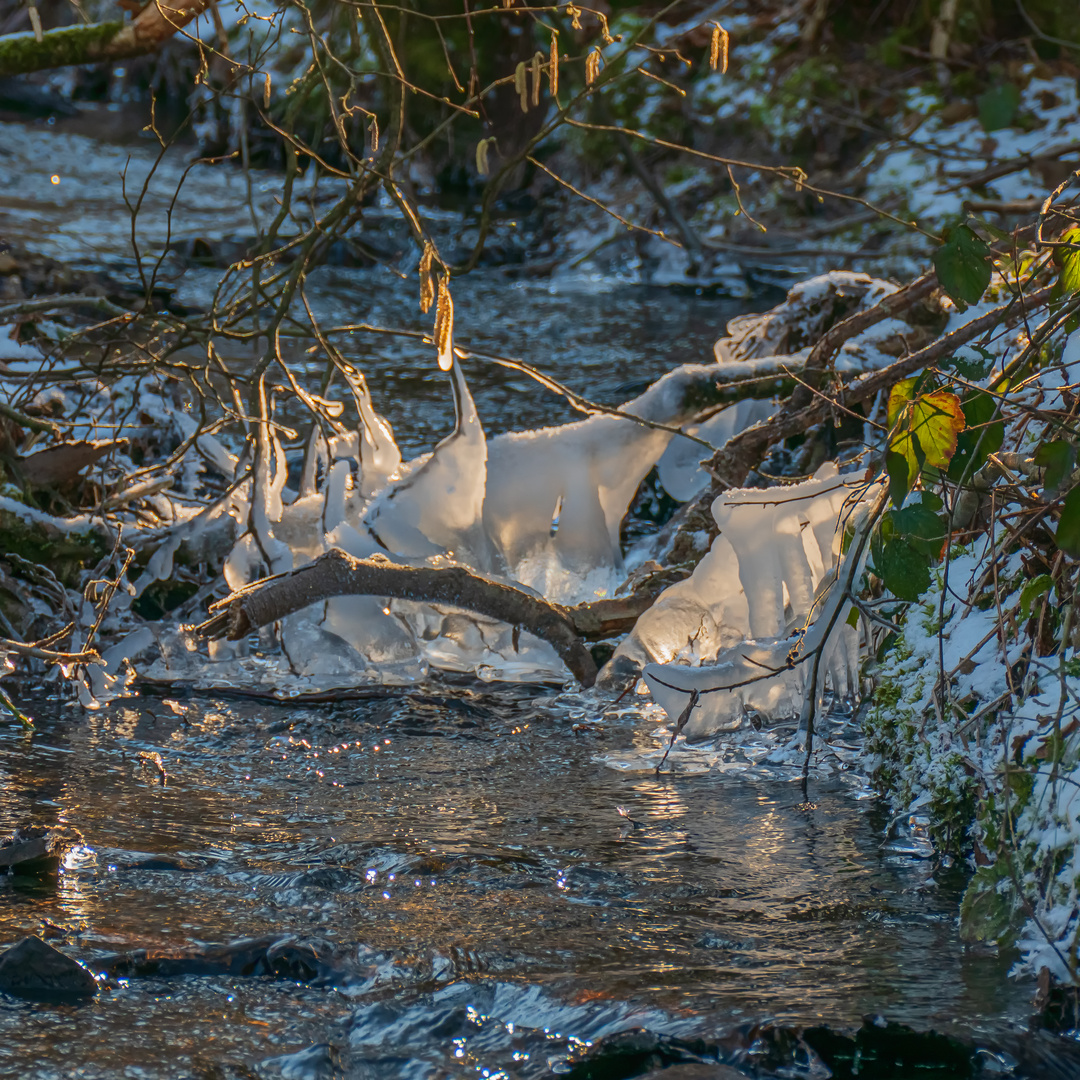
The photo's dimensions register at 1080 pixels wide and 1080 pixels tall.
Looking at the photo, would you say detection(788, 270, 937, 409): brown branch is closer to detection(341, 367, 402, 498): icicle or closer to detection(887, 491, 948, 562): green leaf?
detection(341, 367, 402, 498): icicle

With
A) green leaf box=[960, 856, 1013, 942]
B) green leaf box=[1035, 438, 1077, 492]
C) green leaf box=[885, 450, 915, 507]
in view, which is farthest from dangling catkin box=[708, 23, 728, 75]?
green leaf box=[960, 856, 1013, 942]

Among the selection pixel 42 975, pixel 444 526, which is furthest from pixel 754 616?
pixel 42 975

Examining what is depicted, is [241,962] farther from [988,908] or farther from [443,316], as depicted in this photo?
[443,316]

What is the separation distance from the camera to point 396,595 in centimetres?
363

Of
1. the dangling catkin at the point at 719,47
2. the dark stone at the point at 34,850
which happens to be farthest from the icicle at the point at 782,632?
the dark stone at the point at 34,850

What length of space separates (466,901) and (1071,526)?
127cm

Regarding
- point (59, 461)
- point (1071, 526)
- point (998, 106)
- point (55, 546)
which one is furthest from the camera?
point (998, 106)

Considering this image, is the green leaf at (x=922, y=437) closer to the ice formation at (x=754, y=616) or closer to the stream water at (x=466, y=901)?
the ice formation at (x=754, y=616)

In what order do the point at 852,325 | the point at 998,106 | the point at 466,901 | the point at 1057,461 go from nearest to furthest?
1. the point at 1057,461
2. the point at 466,901
3. the point at 852,325
4. the point at 998,106

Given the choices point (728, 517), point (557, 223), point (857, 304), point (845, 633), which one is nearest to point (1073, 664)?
point (845, 633)

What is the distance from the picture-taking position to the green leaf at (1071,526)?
77.6 inches

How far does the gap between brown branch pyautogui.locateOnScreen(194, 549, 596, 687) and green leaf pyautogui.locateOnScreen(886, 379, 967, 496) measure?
1.55 meters

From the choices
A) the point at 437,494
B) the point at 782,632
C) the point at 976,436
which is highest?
the point at 976,436

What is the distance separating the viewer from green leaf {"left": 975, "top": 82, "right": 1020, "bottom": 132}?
388 inches
